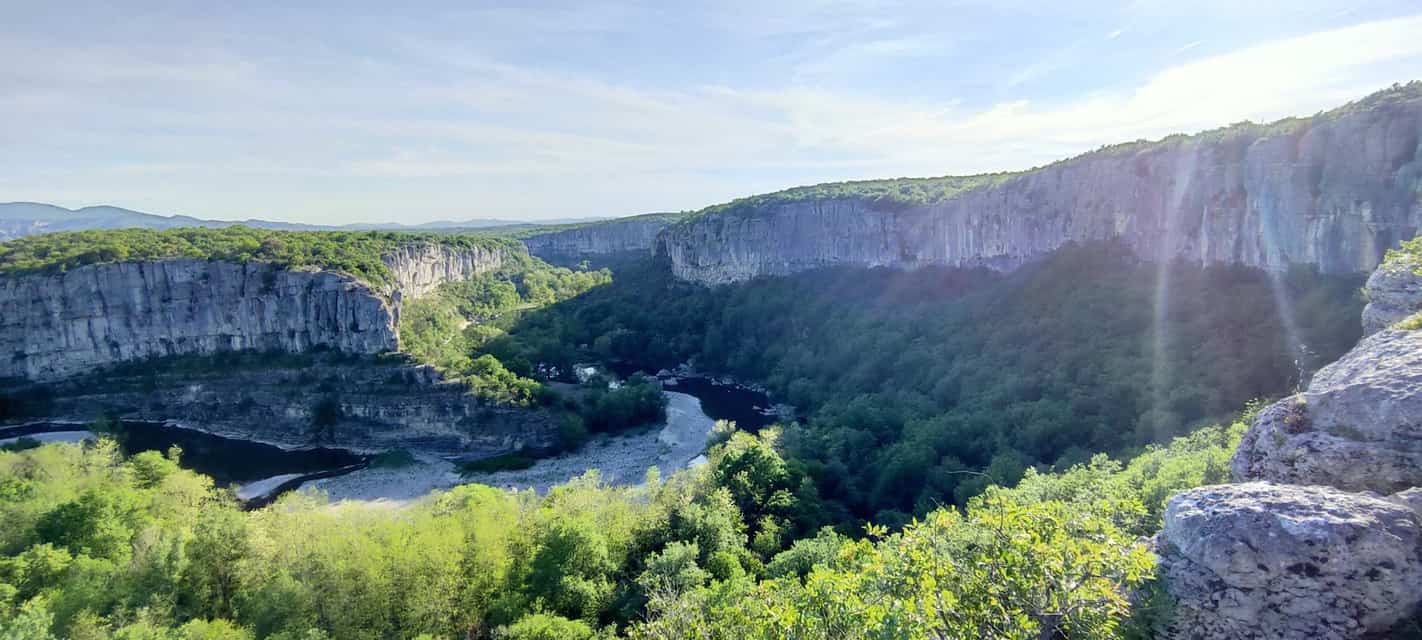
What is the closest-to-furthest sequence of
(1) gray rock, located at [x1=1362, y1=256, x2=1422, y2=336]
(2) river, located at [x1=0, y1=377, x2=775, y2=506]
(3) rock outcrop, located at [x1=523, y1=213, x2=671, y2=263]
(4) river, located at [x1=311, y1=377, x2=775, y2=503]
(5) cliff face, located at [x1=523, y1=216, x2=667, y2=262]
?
(1) gray rock, located at [x1=1362, y1=256, x2=1422, y2=336] → (4) river, located at [x1=311, y1=377, x2=775, y2=503] → (2) river, located at [x1=0, y1=377, x2=775, y2=506] → (3) rock outcrop, located at [x1=523, y1=213, x2=671, y2=263] → (5) cliff face, located at [x1=523, y1=216, x2=667, y2=262]

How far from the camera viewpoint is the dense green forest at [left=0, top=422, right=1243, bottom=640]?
6.61 metres

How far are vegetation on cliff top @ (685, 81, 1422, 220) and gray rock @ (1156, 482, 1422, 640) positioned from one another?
88.0ft

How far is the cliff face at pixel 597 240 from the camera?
5276 inches

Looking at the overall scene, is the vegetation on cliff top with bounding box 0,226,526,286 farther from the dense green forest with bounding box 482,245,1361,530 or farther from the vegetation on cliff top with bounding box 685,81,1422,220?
the vegetation on cliff top with bounding box 685,81,1422,220

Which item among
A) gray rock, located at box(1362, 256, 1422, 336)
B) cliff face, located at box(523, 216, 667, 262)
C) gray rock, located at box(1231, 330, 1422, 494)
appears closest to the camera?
gray rock, located at box(1231, 330, 1422, 494)

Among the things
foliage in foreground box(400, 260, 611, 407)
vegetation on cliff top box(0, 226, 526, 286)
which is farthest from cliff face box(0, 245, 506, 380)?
foliage in foreground box(400, 260, 611, 407)

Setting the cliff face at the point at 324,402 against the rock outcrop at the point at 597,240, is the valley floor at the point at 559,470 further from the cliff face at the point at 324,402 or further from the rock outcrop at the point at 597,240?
the rock outcrop at the point at 597,240

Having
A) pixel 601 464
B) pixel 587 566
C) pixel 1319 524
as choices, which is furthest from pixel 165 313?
pixel 1319 524

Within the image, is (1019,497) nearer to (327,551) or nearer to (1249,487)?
(1249,487)

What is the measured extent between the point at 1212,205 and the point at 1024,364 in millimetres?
12004

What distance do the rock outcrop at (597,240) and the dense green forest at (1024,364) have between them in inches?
3114

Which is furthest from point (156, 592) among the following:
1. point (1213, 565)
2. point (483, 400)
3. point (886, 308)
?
point (886, 308)

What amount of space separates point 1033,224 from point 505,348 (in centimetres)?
4445

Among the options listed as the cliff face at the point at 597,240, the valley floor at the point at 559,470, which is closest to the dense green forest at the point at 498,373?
the valley floor at the point at 559,470
